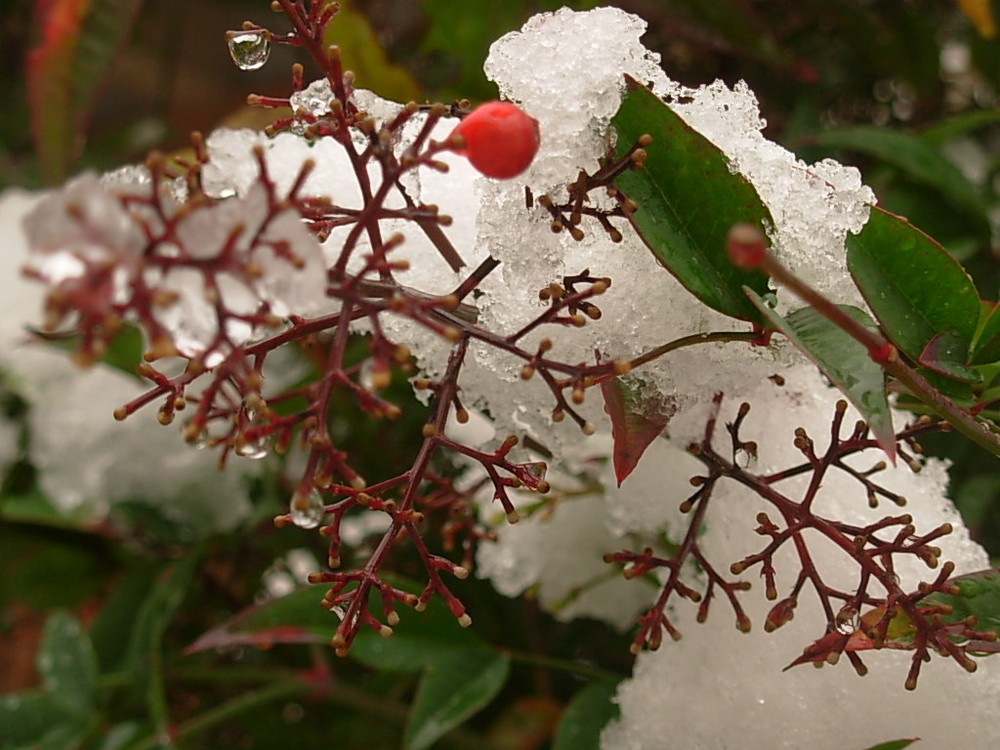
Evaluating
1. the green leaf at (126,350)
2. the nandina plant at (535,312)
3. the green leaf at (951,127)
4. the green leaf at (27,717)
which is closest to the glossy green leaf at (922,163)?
the green leaf at (951,127)

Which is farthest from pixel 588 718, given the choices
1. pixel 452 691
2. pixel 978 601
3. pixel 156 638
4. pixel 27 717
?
pixel 27 717

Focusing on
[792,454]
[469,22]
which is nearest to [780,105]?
[469,22]

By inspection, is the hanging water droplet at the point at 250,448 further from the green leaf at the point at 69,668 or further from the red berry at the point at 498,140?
the green leaf at the point at 69,668

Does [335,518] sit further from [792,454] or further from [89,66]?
[89,66]

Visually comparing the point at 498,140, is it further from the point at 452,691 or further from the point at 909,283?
the point at 452,691

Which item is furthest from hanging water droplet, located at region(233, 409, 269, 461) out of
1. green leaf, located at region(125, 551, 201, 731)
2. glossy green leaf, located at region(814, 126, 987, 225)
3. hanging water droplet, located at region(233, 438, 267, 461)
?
glossy green leaf, located at region(814, 126, 987, 225)
